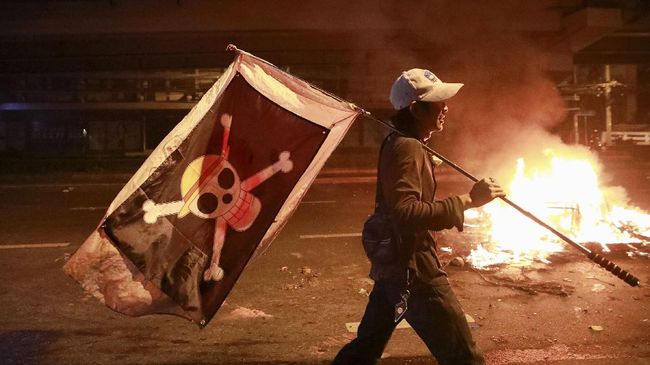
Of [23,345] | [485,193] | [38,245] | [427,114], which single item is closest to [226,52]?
[38,245]

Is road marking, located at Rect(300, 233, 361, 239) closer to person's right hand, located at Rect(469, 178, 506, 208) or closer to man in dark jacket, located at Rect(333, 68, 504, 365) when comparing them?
man in dark jacket, located at Rect(333, 68, 504, 365)

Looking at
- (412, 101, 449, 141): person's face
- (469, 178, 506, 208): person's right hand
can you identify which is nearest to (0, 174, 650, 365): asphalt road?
(469, 178, 506, 208): person's right hand

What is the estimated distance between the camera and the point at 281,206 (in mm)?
2869

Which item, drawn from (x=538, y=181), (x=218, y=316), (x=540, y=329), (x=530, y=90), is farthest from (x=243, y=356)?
(x=530, y=90)

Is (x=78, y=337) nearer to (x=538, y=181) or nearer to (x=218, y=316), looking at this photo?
(x=218, y=316)

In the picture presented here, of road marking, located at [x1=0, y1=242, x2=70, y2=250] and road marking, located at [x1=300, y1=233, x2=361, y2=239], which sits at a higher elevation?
road marking, located at [x1=300, y1=233, x2=361, y2=239]

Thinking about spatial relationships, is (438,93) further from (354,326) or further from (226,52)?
(226,52)

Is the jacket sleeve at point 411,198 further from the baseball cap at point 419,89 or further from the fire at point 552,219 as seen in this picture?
the fire at point 552,219

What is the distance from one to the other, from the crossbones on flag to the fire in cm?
440

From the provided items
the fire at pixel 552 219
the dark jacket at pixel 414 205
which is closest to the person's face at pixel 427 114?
the dark jacket at pixel 414 205

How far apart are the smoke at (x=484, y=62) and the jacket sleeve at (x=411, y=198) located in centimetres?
1215

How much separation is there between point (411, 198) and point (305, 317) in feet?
9.23

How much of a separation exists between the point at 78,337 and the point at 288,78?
3.01 meters

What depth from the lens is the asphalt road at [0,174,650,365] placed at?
427 cm
